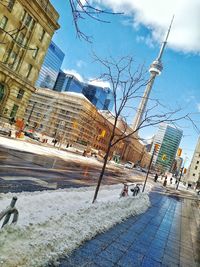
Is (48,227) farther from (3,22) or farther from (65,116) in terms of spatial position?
(65,116)

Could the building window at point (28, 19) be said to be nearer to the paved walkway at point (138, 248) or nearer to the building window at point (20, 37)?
the building window at point (20, 37)

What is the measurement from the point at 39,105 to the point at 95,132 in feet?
107

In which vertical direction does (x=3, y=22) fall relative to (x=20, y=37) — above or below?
below

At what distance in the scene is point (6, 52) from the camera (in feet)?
113

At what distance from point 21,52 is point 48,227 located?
3542 centimetres

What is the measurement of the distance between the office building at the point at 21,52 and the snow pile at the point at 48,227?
28204 mm

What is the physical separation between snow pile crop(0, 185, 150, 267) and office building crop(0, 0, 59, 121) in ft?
92.5

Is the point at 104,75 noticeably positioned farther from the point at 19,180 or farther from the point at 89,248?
the point at 89,248

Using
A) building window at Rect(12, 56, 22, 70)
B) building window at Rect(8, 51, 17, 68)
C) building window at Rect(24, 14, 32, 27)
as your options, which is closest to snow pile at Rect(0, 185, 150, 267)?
building window at Rect(8, 51, 17, 68)

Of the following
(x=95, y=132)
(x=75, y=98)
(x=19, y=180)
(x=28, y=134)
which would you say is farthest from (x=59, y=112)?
(x=19, y=180)

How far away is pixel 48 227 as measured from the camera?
19.8 ft

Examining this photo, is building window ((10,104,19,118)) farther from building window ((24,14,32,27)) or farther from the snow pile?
the snow pile

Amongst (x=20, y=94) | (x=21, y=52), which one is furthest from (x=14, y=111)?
(x=21, y=52)

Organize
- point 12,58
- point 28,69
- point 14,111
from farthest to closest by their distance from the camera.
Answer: point 28,69, point 14,111, point 12,58
